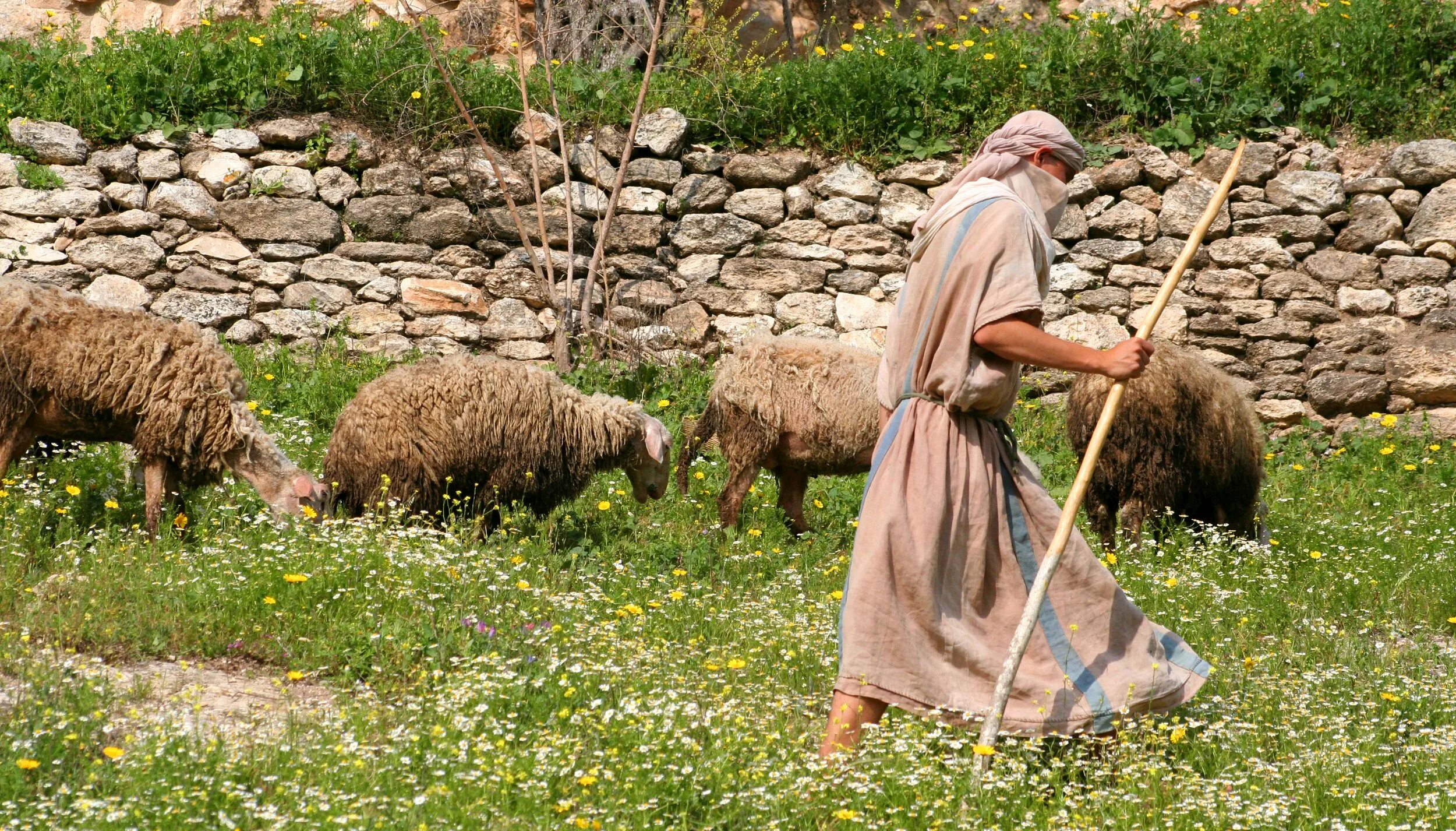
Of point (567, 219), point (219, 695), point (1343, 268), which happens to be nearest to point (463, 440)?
point (219, 695)

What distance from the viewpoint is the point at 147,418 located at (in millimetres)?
6613

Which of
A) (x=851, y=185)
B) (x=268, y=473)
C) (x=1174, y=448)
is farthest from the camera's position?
(x=851, y=185)

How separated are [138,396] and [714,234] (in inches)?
214

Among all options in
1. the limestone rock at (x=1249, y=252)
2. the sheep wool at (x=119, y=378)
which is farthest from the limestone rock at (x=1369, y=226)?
the sheep wool at (x=119, y=378)

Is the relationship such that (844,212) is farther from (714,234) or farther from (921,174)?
(714,234)

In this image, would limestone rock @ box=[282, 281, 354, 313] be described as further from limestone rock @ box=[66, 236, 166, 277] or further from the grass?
the grass

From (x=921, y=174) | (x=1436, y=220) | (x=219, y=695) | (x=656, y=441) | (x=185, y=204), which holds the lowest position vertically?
(x=219, y=695)

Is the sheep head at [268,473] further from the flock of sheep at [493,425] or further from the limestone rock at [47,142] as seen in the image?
the limestone rock at [47,142]

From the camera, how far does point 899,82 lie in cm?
1115

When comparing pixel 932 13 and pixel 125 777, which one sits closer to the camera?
pixel 125 777

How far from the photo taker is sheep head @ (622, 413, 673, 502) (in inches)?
310

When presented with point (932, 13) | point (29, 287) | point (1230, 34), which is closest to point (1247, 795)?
point (29, 287)

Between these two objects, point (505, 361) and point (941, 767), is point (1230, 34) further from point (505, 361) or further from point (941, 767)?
point (941, 767)

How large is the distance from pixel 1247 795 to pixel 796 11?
11415 mm
